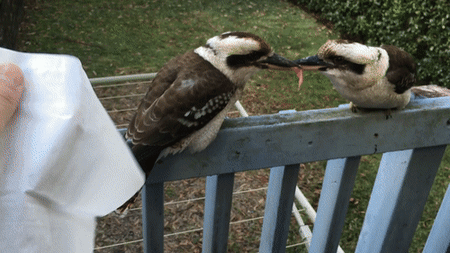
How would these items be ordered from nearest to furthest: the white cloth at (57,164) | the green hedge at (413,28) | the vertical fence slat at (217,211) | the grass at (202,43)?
1. the white cloth at (57,164)
2. the vertical fence slat at (217,211)
3. the grass at (202,43)
4. the green hedge at (413,28)

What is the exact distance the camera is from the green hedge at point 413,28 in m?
5.57

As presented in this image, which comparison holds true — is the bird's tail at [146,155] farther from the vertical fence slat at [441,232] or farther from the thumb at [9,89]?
the vertical fence slat at [441,232]

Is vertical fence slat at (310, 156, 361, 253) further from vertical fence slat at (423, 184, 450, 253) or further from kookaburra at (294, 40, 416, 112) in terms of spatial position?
vertical fence slat at (423, 184, 450, 253)

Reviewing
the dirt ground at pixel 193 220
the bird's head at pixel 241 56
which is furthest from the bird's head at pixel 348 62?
the dirt ground at pixel 193 220

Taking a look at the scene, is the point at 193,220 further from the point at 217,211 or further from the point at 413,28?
the point at 413,28

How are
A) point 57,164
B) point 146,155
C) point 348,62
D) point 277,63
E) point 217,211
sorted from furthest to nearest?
1. point 348,62
2. point 277,63
3. point 217,211
4. point 146,155
5. point 57,164

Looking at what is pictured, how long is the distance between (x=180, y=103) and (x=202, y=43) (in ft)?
18.7

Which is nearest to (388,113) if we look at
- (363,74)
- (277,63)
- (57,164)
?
(363,74)

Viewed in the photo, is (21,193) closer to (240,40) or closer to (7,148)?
(7,148)

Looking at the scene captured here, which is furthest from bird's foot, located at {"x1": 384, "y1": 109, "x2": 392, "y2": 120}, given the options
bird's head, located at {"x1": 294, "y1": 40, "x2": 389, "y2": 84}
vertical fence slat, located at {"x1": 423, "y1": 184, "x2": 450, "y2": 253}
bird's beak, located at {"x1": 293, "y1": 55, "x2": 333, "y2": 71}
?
vertical fence slat, located at {"x1": 423, "y1": 184, "x2": 450, "y2": 253}

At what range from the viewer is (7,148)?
825mm

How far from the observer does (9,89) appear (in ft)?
2.83

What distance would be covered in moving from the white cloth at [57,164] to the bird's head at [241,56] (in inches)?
28.8

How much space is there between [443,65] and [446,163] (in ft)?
5.25
